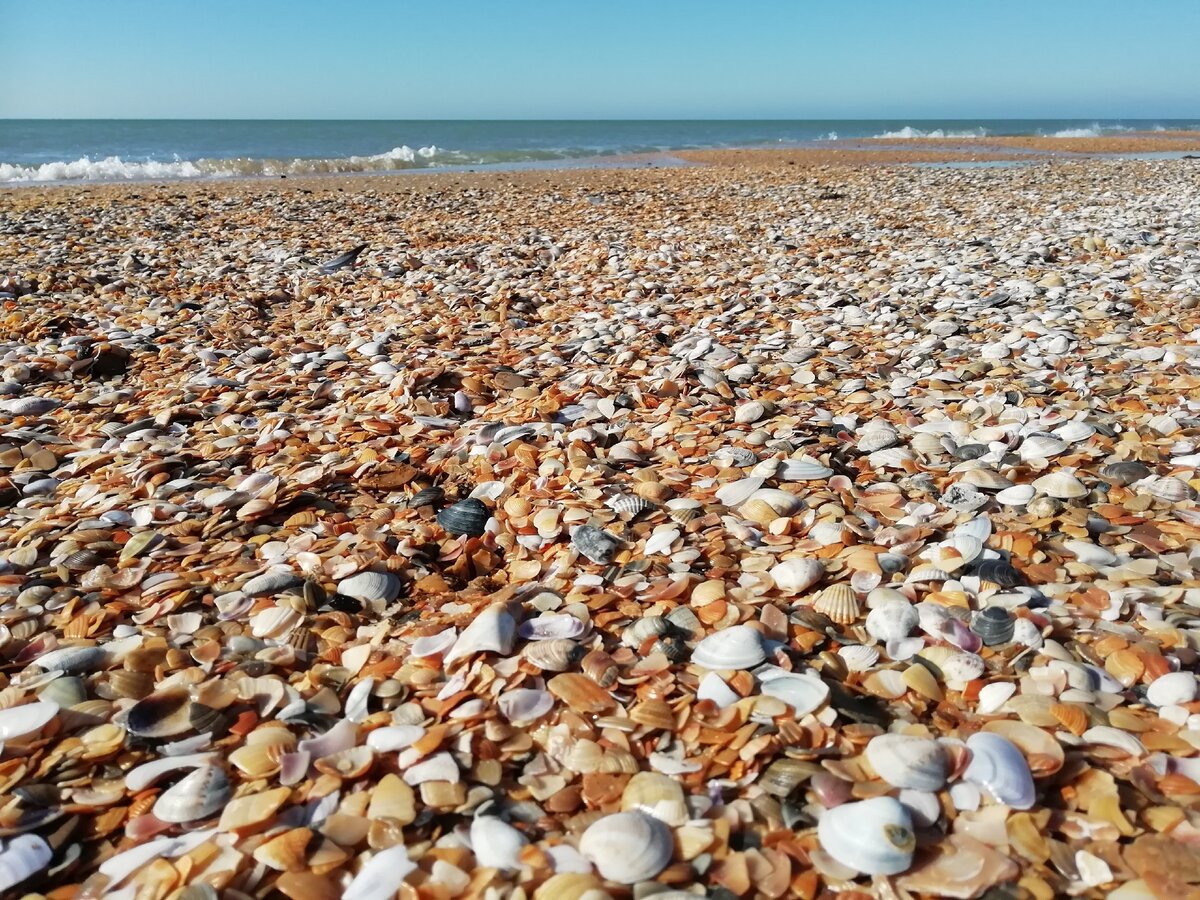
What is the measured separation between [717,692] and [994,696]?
64cm

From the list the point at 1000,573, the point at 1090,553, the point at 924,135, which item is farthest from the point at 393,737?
the point at 924,135

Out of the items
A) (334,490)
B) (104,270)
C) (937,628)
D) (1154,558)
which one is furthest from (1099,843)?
(104,270)

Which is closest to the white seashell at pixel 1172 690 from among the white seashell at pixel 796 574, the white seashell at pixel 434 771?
the white seashell at pixel 796 574

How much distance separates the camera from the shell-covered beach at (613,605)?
1.46 meters

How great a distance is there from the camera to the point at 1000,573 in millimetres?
2174

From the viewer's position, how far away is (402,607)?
90.7 inches

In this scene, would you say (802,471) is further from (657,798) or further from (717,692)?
(657,798)

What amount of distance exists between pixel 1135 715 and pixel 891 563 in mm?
720

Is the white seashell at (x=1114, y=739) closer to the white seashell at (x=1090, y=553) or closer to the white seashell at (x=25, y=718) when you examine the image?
the white seashell at (x=1090, y=553)

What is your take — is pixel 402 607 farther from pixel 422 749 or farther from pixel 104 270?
pixel 104 270

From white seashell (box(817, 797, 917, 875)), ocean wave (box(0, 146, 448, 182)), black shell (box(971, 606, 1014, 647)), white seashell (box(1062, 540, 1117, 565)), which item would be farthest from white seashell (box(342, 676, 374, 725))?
ocean wave (box(0, 146, 448, 182))

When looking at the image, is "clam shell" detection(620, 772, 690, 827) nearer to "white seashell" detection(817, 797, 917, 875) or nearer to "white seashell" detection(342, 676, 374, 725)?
"white seashell" detection(817, 797, 917, 875)

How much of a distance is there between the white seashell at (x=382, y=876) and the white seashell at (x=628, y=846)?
1.11 ft

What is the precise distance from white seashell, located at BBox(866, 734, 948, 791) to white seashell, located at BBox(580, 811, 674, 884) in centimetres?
47
